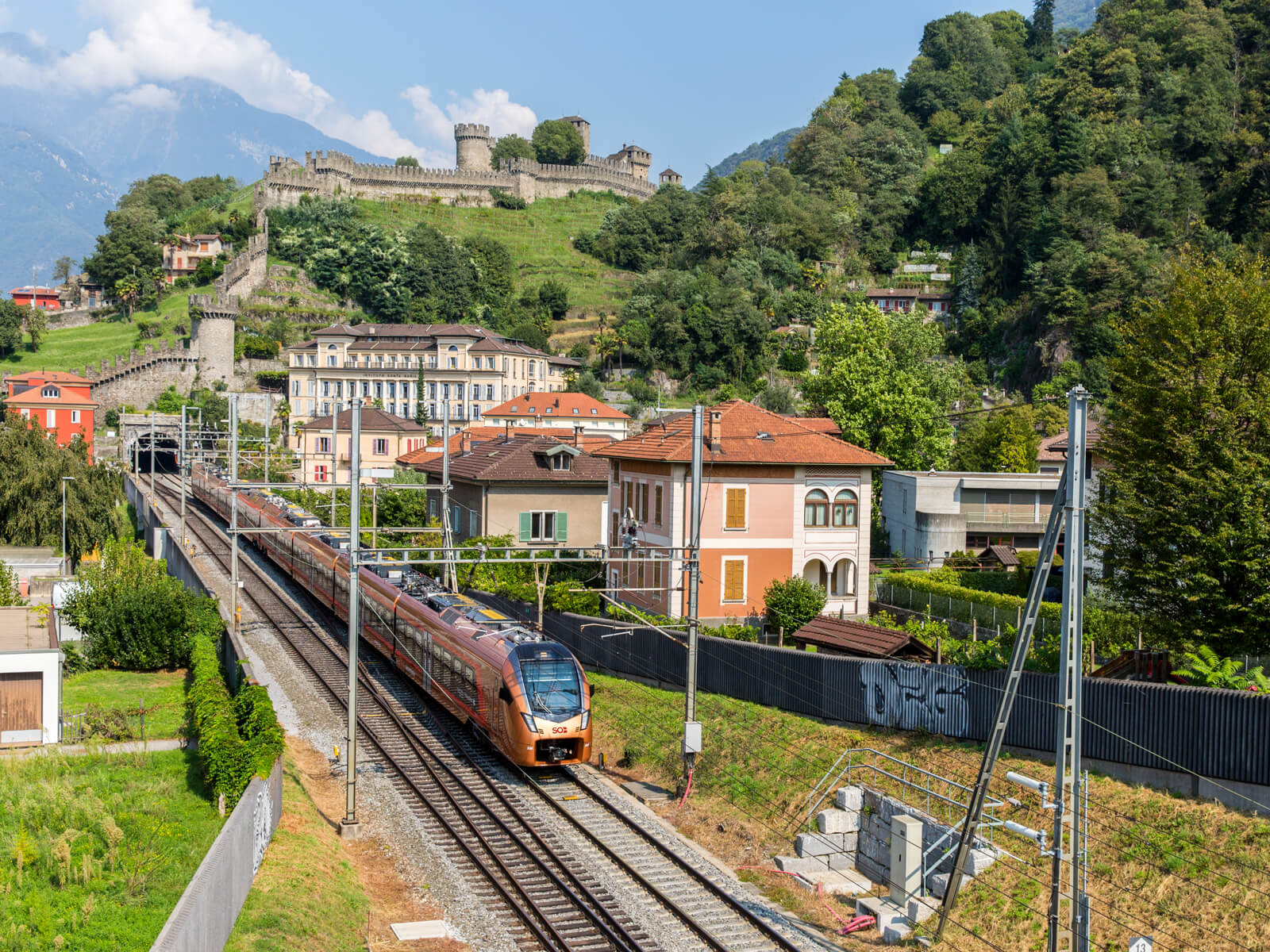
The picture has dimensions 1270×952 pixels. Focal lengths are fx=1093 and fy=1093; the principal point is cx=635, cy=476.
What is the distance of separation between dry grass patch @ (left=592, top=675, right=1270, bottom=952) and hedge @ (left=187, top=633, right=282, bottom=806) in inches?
299

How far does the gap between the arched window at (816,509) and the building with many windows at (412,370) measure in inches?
2360

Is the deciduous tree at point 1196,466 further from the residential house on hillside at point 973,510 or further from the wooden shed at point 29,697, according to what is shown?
the residential house on hillside at point 973,510

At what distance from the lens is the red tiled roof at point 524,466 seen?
44.3 metres

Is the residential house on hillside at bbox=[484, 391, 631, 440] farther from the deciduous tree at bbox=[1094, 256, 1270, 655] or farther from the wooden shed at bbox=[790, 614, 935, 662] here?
the deciduous tree at bbox=[1094, 256, 1270, 655]

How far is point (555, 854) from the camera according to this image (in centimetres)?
1828

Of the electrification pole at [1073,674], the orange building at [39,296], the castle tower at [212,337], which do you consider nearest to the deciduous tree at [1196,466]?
the electrification pole at [1073,674]

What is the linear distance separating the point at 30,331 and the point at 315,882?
120781 mm

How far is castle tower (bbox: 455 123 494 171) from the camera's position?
16412cm

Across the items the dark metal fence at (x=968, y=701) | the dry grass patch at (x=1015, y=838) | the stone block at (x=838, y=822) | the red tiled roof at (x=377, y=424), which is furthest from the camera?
the red tiled roof at (x=377, y=424)

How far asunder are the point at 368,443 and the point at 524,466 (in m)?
34.1

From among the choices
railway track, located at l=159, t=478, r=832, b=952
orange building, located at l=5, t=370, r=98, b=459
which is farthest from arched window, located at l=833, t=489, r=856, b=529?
orange building, located at l=5, t=370, r=98, b=459

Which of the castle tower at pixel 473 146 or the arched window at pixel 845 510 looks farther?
the castle tower at pixel 473 146

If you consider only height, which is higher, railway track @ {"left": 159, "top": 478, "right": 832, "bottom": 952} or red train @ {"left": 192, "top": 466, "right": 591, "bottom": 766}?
red train @ {"left": 192, "top": 466, "right": 591, "bottom": 766}

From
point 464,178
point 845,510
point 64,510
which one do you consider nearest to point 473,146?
point 464,178
